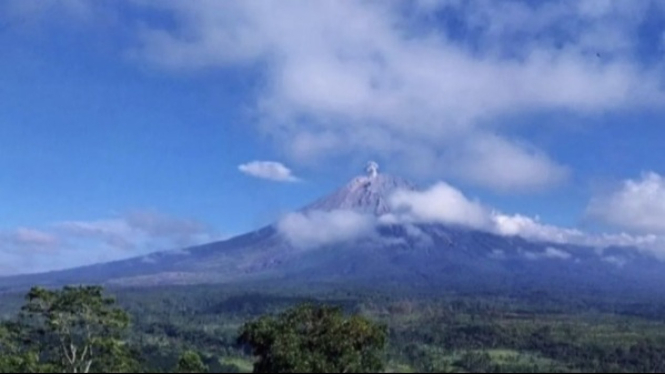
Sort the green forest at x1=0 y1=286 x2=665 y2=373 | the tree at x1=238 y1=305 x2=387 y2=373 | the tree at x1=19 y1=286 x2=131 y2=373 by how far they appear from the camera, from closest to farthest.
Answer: the tree at x1=238 y1=305 x2=387 y2=373
the tree at x1=19 y1=286 x2=131 y2=373
the green forest at x1=0 y1=286 x2=665 y2=373

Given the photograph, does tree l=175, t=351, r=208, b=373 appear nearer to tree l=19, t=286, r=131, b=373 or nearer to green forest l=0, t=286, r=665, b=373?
green forest l=0, t=286, r=665, b=373

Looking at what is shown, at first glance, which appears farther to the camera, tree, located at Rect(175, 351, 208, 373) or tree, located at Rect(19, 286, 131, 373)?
tree, located at Rect(19, 286, 131, 373)

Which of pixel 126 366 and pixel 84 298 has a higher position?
pixel 84 298

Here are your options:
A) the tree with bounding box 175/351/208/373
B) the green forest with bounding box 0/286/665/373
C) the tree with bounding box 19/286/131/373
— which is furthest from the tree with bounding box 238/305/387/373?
the tree with bounding box 19/286/131/373

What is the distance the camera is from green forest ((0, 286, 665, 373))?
108ft

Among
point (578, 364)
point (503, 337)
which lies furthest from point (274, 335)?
point (503, 337)

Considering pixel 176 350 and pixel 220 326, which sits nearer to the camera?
pixel 176 350

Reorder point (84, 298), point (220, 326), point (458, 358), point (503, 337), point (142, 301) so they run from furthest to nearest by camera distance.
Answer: point (142, 301)
point (220, 326)
point (503, 337)
point (458, 358)
point (84, 298)

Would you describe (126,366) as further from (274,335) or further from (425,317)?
(425,317)

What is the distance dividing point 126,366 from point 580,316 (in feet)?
488

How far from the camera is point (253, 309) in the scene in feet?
563

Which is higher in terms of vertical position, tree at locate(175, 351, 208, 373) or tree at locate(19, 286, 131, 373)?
tree at locate(19, 286, 131, 373)

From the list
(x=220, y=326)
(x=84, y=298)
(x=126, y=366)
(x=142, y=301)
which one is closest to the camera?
(x=126, y=366)

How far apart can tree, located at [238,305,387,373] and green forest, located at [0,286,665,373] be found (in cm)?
6
